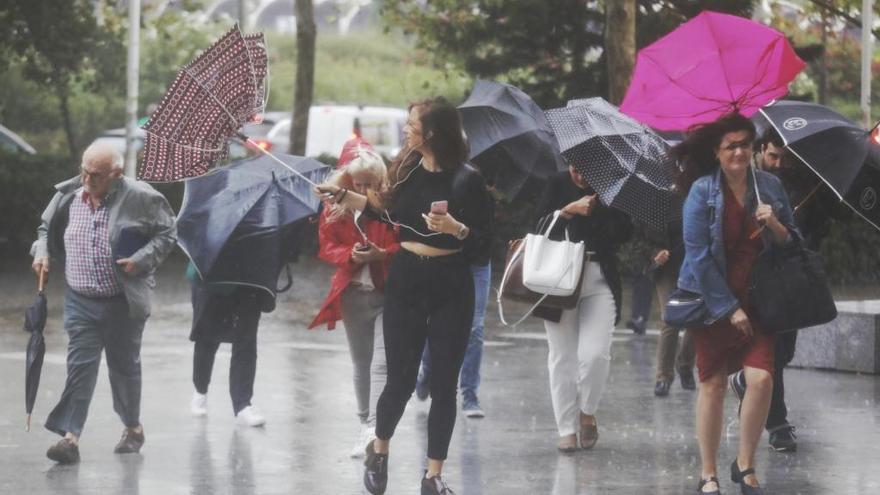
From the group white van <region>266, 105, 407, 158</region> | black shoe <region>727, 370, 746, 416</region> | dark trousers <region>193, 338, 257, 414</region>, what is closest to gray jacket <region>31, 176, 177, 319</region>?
dark trousers <region>193, 338, 257, 414</region>

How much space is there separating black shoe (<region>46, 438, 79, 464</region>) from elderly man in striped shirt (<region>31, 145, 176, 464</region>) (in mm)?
81

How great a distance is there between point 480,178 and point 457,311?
61 centimetres

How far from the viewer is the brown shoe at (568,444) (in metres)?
Answer: 9.03

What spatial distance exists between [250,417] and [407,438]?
3.21 feet

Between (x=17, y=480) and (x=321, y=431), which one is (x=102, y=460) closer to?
(x=17, y=480)

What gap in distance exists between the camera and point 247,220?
31.1 feet

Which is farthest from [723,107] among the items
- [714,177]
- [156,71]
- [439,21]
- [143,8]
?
[156,71]

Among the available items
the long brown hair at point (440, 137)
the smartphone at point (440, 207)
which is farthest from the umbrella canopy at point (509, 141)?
the smartphone at point (440, 207)

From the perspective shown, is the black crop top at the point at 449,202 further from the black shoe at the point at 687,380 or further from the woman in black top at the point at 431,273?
the black shoe at the point at 687,380

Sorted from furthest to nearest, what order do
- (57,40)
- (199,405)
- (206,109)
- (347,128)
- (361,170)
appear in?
1. (347,128)
2. (57,40)
3. (199,405)
4. (361,170)
5. (206,109)

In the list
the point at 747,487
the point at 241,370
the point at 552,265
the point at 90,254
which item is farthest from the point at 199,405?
the point at 747,487

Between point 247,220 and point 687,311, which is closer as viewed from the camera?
point 687,311

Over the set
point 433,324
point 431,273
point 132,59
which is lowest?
point 433,324

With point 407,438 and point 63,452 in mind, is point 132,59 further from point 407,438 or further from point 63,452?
point 63,452
